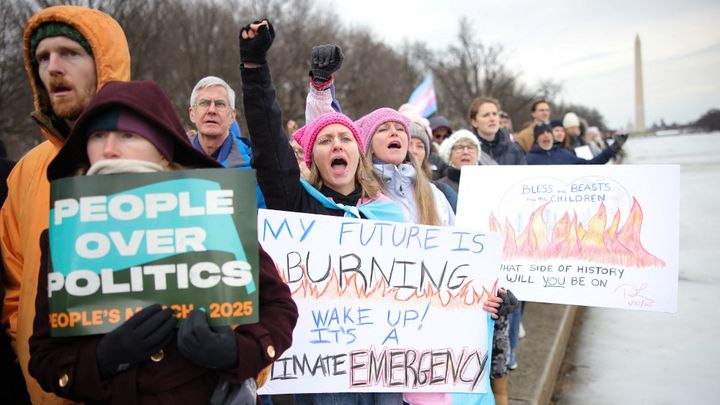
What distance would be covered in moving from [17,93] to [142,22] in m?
4.17

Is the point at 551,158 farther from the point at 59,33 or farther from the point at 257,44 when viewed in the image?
the point at 59,33

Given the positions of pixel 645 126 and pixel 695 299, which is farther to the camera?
pixel 645 126

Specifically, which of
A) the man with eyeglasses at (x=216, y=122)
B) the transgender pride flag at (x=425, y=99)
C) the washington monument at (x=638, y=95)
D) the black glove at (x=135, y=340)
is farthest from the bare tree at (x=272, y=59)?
the washington monument at (x=638, y=95)

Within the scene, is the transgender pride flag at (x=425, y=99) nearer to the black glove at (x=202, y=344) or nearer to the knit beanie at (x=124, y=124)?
the knit beanie at (x=124, y=124)

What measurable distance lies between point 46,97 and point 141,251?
2.77 ft

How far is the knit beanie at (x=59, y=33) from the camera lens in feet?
5.82

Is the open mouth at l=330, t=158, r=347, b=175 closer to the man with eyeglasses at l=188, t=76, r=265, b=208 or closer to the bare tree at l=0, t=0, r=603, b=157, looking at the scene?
the man with eyeglasses at l=188, t=76, r=265, b=208

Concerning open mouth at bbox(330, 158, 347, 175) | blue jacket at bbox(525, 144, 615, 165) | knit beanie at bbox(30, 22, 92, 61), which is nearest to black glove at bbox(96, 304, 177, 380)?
knit beanie at bbox(30, 22, 92, 61)

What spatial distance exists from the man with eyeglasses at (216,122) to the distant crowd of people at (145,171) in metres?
0.86

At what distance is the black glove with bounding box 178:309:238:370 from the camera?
135 cm

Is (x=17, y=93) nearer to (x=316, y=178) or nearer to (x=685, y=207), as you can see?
(x=316, y=178)

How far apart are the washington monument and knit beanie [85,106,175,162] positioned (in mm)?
73391

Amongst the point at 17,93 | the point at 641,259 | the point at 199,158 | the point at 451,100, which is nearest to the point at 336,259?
the point at 199,158

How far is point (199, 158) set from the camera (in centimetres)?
156
